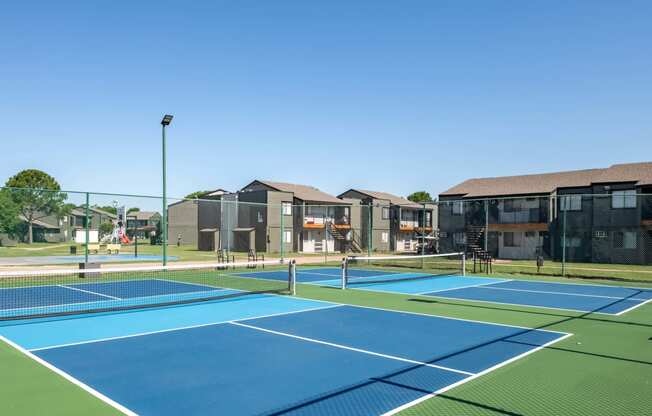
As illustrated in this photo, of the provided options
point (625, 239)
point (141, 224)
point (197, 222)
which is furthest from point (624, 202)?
Answer: point (141, 224)

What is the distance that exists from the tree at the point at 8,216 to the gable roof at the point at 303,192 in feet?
105

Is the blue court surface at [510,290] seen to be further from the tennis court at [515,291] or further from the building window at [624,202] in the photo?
the building window at [624,202]

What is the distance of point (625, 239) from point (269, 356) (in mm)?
36259

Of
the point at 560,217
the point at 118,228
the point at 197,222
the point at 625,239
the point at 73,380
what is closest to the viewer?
the point at 73,380

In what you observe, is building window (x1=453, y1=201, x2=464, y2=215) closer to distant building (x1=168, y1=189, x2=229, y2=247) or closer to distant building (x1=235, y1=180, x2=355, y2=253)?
distant building (x1=235, y1=180, x2=355, y2=253)

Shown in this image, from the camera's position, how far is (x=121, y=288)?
17000 mm

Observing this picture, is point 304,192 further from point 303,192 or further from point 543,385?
point 543,385

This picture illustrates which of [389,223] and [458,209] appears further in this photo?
[389,223]

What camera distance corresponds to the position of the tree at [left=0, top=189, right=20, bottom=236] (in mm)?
19641

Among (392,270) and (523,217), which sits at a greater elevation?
(523,217)

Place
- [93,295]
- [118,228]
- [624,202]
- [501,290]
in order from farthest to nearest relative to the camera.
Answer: [624,202], [118,228], [501,290], [93,295]

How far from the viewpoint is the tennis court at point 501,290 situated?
13.8 metres

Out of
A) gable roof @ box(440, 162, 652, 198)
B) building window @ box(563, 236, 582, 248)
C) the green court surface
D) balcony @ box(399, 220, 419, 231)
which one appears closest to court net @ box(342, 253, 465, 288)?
the green court surface

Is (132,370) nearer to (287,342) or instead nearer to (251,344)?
(251,344)
